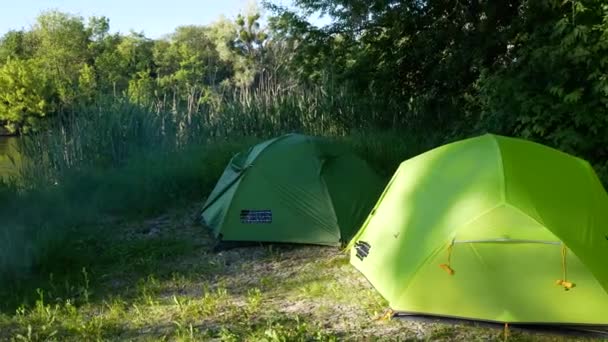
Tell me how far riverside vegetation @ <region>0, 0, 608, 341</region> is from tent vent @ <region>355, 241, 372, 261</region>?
0.22 meters

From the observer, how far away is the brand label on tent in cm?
573

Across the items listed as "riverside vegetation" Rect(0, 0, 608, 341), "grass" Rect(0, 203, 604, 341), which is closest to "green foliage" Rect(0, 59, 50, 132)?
"riverside vegetation" Rect(0, 0, 608, 341)

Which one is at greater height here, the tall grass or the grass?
the tall grass

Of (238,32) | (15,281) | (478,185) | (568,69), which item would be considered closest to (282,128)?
(568,69)

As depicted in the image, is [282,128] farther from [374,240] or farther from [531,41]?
[374,240]

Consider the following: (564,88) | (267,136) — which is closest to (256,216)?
(564,88)

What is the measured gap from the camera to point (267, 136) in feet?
34.1

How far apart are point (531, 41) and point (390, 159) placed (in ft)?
7.76

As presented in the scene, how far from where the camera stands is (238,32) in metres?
39.0

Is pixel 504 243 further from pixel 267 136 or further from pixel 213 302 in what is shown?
pixel 267 136

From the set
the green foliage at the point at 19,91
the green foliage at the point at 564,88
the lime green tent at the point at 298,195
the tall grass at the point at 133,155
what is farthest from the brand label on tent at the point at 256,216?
the green foliage at the point at 19,91

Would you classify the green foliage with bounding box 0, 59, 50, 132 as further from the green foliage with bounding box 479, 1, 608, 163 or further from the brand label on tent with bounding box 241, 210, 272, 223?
the green foliage with bounding box 479, 1, 608, 163

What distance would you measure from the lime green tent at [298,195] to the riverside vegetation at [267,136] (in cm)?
23

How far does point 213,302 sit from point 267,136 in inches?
250
